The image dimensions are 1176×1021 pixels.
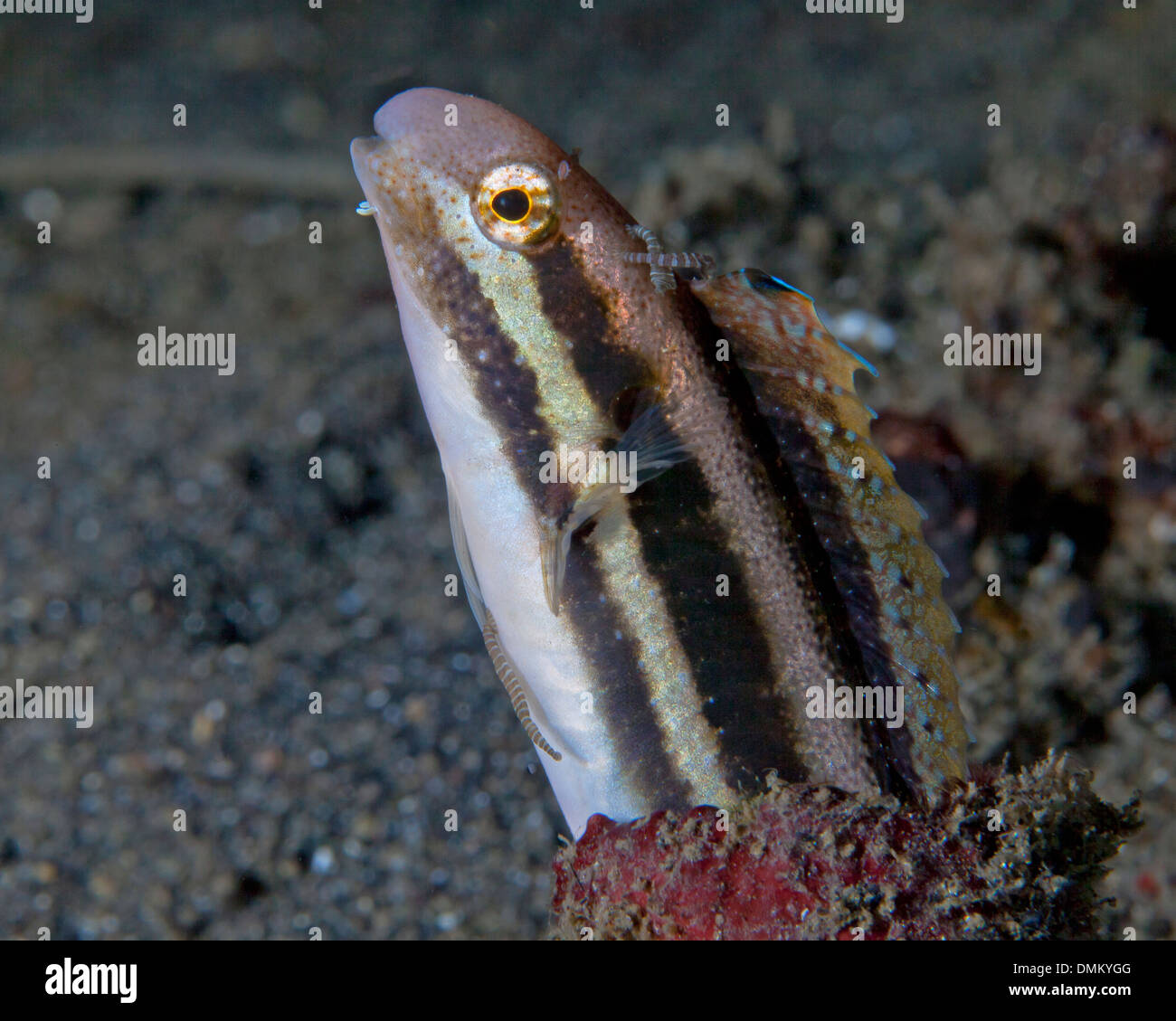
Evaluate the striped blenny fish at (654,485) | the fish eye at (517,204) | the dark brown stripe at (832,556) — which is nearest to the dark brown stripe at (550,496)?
the striped blenny fish at (654,485)

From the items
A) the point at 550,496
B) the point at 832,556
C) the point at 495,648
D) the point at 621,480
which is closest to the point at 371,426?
the point at 495,648

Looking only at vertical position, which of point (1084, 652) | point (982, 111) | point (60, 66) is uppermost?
point (60, 66)

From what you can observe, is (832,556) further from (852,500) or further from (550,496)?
(550,496)

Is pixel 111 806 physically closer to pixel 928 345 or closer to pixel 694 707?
pixel 694 707

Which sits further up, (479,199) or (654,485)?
(479,199)

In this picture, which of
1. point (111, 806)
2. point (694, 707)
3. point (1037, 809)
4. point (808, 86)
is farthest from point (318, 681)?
point (808, 86)

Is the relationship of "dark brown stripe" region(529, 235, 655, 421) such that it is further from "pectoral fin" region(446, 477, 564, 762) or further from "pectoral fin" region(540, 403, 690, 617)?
"pectoral fin" region(446, 477, 564, 762)

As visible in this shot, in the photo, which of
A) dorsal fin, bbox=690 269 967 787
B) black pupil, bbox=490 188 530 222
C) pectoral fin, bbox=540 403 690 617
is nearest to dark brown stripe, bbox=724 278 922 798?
dorsal fin, bbox=690 269 967 787
